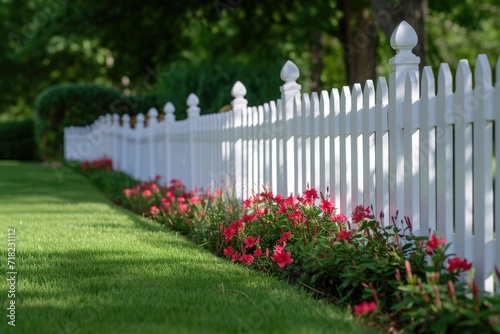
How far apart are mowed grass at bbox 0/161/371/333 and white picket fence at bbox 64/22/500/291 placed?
2.58 ft

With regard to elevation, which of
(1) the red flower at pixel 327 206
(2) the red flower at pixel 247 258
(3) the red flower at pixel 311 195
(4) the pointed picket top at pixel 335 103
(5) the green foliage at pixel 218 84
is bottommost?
(2) the red flower at pixel 247 258

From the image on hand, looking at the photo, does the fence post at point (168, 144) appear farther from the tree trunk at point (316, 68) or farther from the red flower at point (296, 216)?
the tree trunk at point (316, 68)

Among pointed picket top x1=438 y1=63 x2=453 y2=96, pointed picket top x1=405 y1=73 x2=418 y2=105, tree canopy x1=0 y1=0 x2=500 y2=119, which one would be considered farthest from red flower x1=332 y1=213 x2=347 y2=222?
tree canopy x1=0 y1=0 x2=500 y2=119

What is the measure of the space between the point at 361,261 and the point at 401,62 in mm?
1204

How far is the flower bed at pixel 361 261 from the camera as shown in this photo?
11.6ft

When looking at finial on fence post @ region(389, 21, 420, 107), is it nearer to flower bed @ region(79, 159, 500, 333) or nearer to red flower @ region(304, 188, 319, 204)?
flower bed @ region(79, 159, 500, 333)

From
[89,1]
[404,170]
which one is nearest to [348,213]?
[404,170]

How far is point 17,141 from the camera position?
97.9 feet

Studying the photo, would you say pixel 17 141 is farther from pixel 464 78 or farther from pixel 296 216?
pixel 464 78

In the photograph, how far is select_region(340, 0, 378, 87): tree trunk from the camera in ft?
57.3

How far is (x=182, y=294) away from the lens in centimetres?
437

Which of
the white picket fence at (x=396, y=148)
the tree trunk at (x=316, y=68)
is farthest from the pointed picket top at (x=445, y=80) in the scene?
the tree trunk at (x=316, y=68)

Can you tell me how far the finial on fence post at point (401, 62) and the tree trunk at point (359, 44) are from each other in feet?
40.3

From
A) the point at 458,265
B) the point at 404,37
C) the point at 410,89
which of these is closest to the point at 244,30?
the point at 404,37
